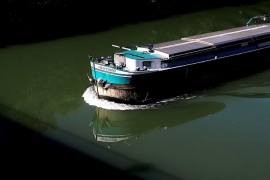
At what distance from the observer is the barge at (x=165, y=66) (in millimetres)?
16202

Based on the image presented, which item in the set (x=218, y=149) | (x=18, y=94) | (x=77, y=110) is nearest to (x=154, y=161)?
(x=218, y=149)

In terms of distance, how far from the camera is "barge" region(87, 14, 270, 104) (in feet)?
53.2

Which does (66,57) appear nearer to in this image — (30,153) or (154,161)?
(30,153)

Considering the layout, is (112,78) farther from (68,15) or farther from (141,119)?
(68,15)

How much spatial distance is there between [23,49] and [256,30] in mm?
15581

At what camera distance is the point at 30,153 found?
14.0m

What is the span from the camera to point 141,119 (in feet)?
52.9

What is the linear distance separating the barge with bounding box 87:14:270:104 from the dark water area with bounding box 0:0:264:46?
39.7 feet

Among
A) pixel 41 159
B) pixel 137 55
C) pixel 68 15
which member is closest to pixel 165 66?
pixel 137 55

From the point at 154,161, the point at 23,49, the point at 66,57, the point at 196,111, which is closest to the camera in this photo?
the point at 154,161

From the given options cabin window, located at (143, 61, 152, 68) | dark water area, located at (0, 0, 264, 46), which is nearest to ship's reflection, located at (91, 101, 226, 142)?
cabin window, located at (143, 61, 152, 68)

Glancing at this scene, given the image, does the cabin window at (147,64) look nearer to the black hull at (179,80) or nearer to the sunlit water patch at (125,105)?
the black hull at (179,80)

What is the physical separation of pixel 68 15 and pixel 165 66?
1615 cm

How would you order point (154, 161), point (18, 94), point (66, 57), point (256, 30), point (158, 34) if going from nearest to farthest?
point (154, 161)
point (18, 94)
point (256, 30)
point (66, 57)
point (158, 34)
